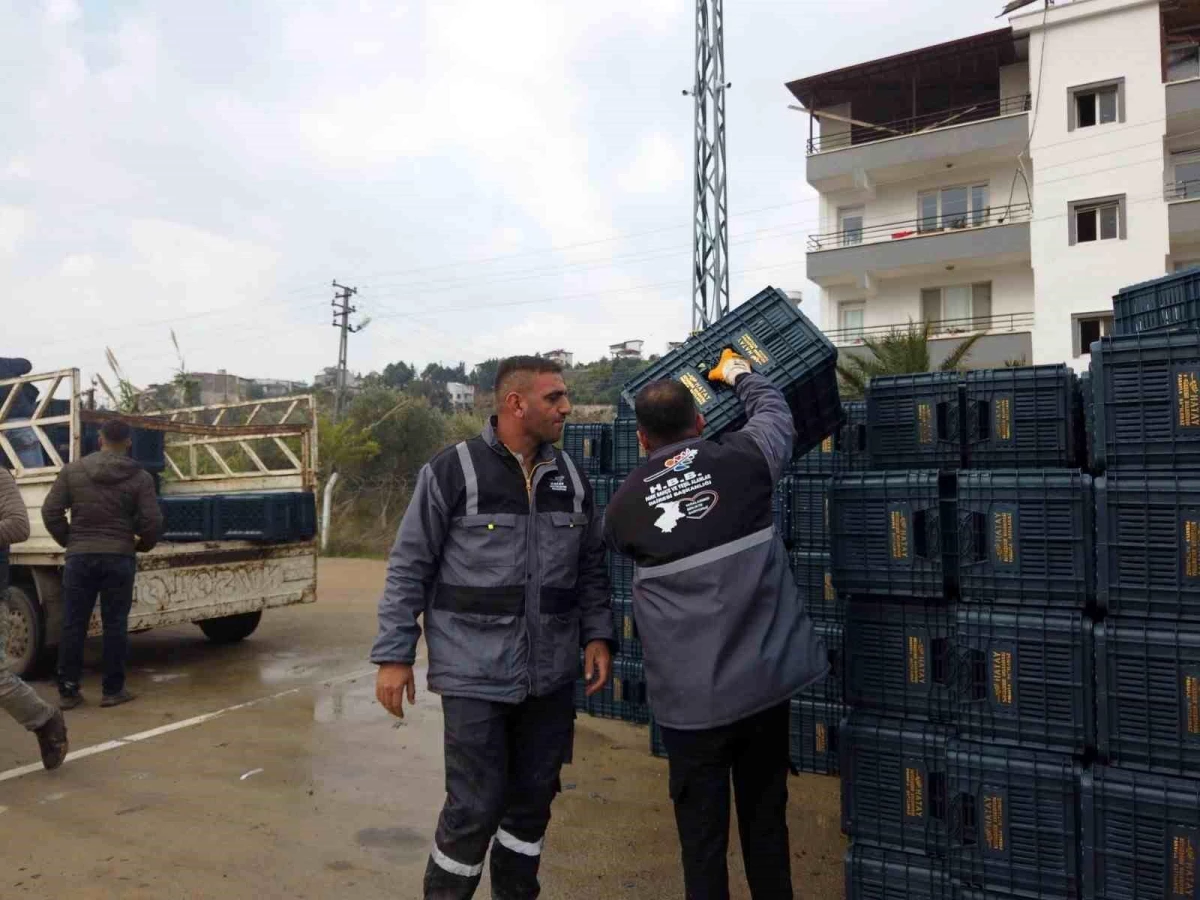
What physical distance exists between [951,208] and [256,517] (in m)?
20.9

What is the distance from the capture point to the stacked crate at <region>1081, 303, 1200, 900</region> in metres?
2.62

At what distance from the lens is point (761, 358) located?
348 centimetres

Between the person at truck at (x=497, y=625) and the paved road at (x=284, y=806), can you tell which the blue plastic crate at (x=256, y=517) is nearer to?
the paved road at (x=284, y=806)

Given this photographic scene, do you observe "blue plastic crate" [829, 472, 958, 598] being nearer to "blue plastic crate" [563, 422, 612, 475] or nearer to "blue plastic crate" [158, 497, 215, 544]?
"blue plastic crate" [563, 422, 612, 475]

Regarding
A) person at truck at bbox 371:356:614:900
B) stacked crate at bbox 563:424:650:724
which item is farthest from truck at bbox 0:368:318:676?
person at truck at bbox 371:356:614:900

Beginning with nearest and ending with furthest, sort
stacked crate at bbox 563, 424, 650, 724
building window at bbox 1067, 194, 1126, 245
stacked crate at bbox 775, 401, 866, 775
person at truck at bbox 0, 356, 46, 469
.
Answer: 1. stacked crate at bbox 775, 401, 866, 775
2. stacked crate at bbox 563, 424, 650, 724
3. person at truck at bbox 0, 356, 46, 469
4. building window at bbox 1067, 194, 1126, 245

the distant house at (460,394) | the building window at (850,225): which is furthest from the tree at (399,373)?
the building window at (850,225)

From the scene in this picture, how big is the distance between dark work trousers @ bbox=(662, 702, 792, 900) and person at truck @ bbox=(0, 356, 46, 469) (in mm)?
6462

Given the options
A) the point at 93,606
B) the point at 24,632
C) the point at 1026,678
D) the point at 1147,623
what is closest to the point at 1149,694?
the point at 1147,623

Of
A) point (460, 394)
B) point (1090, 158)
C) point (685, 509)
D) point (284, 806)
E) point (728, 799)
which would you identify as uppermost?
point (1090, 158)

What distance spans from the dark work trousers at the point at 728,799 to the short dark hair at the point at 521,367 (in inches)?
50.8

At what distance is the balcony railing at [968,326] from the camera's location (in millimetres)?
21797

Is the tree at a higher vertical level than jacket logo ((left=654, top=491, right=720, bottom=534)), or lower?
higher

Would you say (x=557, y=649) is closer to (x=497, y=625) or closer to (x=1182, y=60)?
(x=497, y=625)
